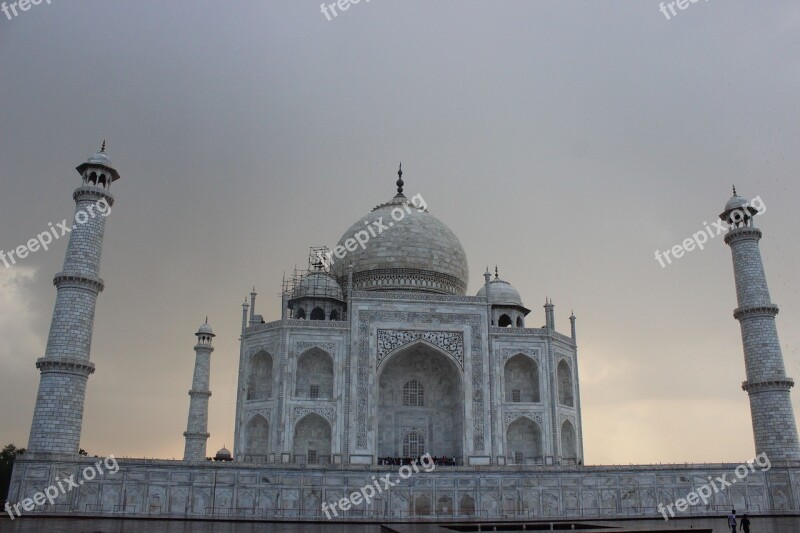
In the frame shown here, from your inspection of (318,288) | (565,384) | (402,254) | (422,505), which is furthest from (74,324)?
(565,384)

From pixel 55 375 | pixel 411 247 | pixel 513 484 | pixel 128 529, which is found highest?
pixel 411 247

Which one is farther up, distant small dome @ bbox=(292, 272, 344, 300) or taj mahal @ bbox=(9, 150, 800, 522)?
distant small dome @ bbox=(292, 272, 344, 300)

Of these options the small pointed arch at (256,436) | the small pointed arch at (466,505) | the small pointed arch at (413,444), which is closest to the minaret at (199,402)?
the small pointed arch at (256,436)

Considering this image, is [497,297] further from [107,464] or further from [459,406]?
[107,464]

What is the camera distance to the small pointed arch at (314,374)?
2531 centimetres

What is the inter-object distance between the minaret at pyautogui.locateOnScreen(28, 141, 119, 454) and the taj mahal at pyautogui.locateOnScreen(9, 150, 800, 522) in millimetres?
47

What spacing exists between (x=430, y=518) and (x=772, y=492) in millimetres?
10980

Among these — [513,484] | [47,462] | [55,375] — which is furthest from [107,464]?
[513,484]

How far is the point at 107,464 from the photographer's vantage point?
749 inches

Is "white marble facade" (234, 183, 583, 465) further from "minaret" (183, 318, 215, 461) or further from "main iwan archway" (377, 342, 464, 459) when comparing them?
"minaret" (183, 318, 215, 461)

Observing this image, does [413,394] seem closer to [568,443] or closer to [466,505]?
[568,443]

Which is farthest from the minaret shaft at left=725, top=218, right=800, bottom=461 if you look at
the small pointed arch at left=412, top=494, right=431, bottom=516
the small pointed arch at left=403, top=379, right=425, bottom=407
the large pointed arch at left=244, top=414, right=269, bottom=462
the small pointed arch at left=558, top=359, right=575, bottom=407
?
the large pointed arch at left=244, top=414, right=269, bottom=462

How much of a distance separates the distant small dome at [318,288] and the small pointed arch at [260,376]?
3.30 m

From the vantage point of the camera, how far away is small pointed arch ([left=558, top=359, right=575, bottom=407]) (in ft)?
90.6
